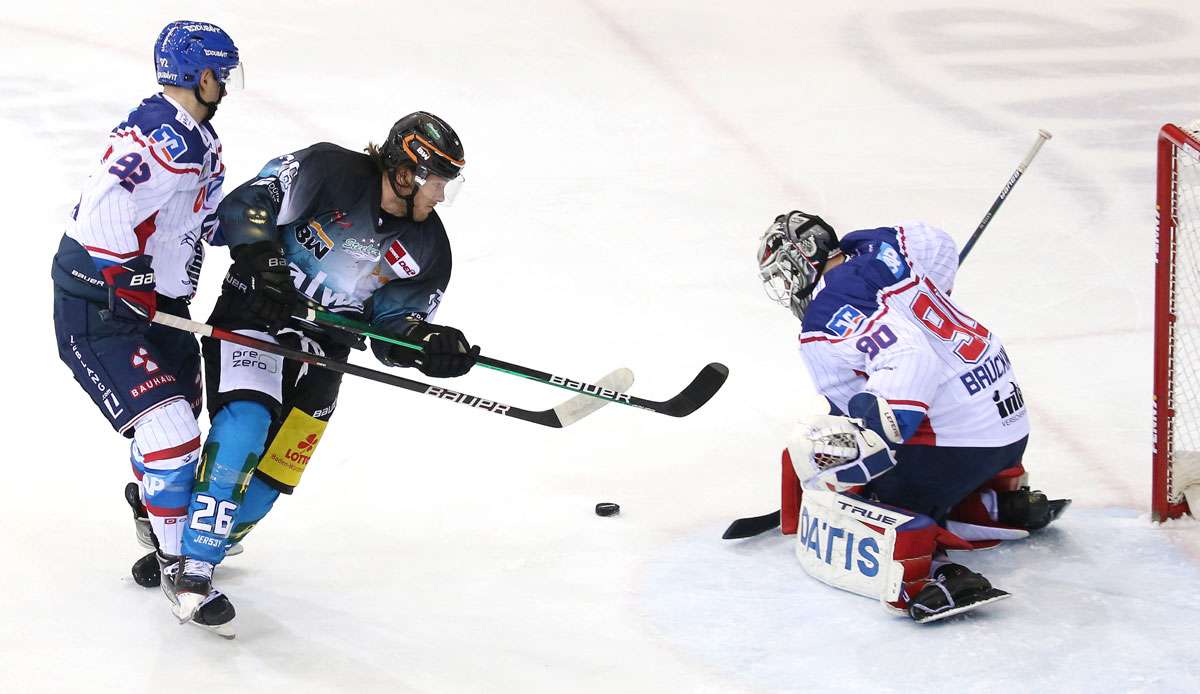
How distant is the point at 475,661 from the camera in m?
3.33

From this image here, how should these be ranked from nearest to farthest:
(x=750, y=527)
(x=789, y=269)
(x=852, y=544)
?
(x=852, y=544), (x=789, y=269), (x=750, y=527)

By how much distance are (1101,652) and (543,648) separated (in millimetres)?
1230

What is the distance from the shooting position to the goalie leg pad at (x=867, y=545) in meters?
3.46

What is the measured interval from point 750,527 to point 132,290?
1.68m

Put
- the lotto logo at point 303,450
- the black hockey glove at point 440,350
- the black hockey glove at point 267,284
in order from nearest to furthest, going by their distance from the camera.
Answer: the black hockey glove at point 267,284
the black hockey glove at point 440,350
the lotto logo at point 303,450

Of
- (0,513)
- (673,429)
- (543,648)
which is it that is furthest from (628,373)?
(0,513)

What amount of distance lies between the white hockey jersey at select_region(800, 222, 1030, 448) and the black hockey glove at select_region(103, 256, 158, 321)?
1.54 m

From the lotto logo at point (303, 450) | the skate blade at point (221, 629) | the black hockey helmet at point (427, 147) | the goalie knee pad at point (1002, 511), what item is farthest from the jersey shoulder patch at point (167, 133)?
the goalie knee pad at point (1002, 511)

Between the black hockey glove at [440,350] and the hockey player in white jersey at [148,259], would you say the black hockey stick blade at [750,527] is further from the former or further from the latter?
the hockey player in white jersey at [148,259]

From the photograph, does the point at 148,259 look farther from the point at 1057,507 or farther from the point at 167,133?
the point at 1057,507

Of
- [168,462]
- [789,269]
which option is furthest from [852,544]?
[168,462]

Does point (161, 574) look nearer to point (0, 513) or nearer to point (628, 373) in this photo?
point (0, 513)

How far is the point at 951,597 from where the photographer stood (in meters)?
3.40

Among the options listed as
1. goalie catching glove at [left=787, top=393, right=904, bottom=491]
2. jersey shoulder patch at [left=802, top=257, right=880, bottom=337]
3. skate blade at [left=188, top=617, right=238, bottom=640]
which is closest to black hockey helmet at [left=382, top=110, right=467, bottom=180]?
jersey shoulder patch at [left=802, top=257, right=880, bottom=337]
